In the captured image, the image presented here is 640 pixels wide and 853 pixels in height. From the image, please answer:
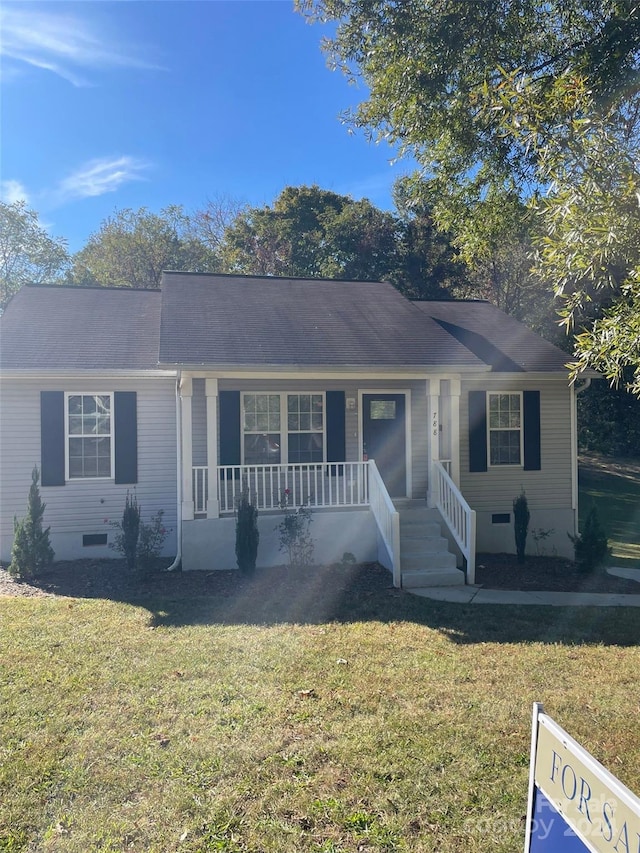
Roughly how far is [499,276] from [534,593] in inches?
765

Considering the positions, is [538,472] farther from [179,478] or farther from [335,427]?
[179,478]

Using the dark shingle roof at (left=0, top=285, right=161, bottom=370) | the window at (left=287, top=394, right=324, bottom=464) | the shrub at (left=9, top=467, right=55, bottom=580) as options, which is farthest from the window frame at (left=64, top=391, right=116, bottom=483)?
the window at (left=287, top=394, right=324, bottom=464)

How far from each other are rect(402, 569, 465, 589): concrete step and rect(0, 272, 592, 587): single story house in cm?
2

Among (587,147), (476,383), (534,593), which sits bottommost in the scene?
(534,593)

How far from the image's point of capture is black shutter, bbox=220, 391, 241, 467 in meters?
9.69

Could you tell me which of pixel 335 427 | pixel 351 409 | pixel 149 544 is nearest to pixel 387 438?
pixel 351 409

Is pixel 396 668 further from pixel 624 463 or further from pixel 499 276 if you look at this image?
pixel 499 276

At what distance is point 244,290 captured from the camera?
11.8 meters

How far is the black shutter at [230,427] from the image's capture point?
381 inches

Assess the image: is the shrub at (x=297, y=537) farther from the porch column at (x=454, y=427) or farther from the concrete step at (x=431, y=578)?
the porch column at (x=454, y=427)

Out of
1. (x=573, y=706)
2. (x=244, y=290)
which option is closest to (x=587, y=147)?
(x=573, y=706)

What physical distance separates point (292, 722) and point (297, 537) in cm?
478

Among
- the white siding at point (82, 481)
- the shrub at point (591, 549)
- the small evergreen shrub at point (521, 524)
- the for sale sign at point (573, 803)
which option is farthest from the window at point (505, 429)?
the for sale sign at point (573, 803)

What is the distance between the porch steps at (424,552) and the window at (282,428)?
1950 mm
